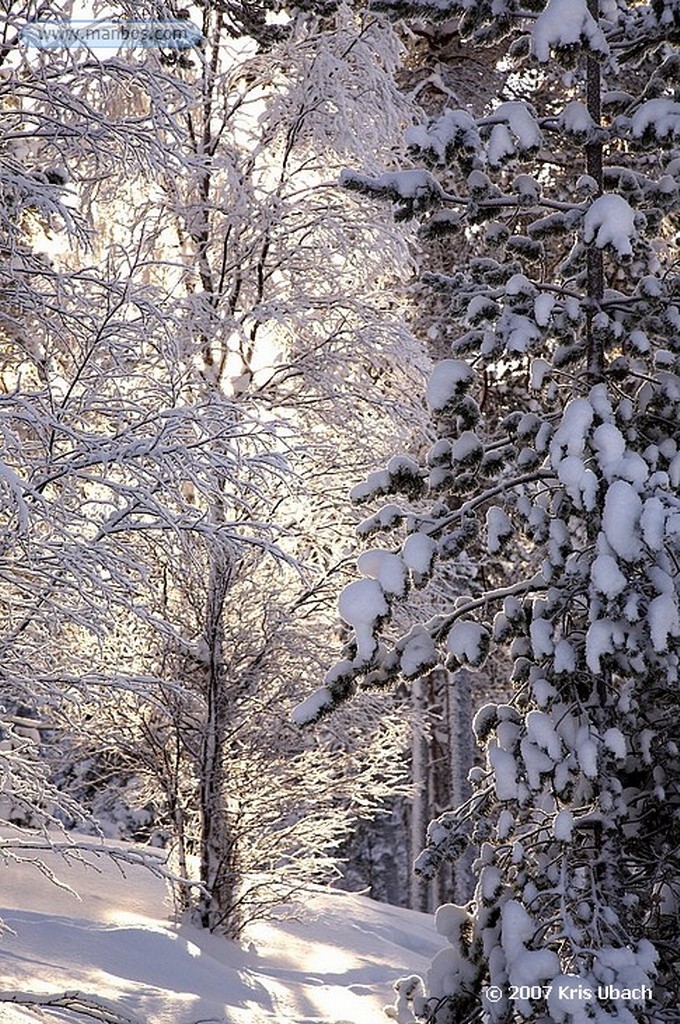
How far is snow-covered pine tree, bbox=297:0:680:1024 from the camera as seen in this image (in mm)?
4688

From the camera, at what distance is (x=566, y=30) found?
482cm

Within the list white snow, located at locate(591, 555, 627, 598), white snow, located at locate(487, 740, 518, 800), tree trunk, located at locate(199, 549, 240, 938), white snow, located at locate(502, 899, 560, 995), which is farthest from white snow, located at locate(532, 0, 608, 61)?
tree trunk, located at locate(199, 549, 240, 938)

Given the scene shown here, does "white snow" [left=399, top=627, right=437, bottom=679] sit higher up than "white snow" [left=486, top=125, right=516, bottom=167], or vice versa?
"white snow" [left=486, top=125, right=516, bottom=167]

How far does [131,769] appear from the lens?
9977mm

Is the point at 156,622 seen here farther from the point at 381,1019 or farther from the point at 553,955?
the point at 381,1019

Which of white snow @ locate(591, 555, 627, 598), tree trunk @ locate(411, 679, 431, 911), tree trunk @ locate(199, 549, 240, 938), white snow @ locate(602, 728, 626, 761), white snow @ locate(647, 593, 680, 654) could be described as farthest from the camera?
tree trunk @ locate(411, 679, 431, 911)

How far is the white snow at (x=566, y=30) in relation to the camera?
482 centimetres

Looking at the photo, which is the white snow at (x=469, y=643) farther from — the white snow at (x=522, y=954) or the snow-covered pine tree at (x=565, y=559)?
the white snow at (x=522, y=954)

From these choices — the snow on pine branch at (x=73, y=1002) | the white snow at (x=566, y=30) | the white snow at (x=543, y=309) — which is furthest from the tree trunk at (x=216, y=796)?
the white snow at (x=566, y=30)

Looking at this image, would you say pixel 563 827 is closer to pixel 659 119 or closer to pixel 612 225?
pixel 612 225

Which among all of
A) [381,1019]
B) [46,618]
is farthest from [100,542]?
[381,1019]

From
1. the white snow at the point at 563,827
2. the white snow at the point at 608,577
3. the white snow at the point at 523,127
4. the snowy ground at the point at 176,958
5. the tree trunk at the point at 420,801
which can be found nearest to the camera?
the white snow at the point at 608,577

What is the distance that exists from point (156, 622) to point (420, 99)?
9.20m

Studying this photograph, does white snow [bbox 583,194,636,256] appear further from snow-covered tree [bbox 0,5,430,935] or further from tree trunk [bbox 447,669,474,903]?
tree trunk [bbox 447,669,474,903]
